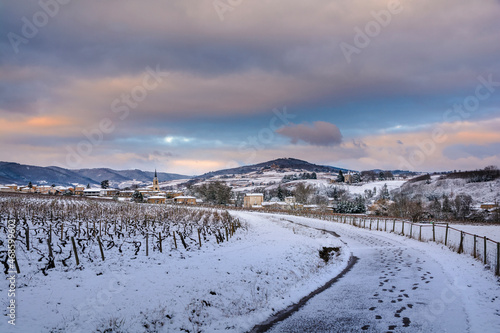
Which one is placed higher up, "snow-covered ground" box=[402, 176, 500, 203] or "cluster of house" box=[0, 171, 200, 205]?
"snow-covered ground" box=[402, 176, 500, 203]

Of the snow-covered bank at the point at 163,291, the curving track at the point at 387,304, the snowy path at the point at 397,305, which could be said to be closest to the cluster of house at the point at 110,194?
the snow-covered bank at the point at 163,291

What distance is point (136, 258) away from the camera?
14297 mm

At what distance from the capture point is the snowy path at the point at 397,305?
8.51 metres

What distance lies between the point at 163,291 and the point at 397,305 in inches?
317

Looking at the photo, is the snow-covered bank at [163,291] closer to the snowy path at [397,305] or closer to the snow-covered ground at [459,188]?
the snowy path at [397,305]

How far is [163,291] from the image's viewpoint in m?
10.3

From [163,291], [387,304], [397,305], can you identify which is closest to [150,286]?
[163,291]

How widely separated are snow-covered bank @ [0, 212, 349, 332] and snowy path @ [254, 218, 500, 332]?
4.21 ft

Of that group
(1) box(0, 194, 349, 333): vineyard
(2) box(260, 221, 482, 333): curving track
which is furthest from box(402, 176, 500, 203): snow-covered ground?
(1) box(0, 194, 349, 333): vineyard

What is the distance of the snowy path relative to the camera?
335 inches

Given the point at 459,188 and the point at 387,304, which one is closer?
the point at 387,304

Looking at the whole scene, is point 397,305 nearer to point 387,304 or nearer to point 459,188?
point 387,304

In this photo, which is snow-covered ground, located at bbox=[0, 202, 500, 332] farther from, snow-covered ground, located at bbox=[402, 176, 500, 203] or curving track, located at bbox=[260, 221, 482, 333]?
snow-covered ground, located at bbox=[402, 176, 500, 203]

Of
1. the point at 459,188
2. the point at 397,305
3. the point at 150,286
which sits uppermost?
the point at 459,188
